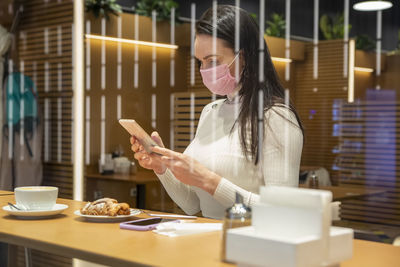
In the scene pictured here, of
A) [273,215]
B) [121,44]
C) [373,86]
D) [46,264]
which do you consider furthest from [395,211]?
[46,264]

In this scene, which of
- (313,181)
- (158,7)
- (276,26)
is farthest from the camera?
(158,7)

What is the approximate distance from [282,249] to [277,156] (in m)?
1.03

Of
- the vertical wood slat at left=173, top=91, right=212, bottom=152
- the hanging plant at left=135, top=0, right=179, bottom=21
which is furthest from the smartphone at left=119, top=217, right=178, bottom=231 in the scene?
the hanging plant at left=135, top=0, right=179, bottom=21

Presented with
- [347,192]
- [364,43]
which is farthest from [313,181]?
[364,43]

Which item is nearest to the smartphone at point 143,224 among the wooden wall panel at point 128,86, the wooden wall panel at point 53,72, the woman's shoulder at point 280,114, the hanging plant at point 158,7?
the woman's shoulder at point 280,114

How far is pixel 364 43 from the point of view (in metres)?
3.23

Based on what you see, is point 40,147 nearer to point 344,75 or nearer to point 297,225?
point 344,75

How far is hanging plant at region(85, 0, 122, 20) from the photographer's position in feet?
15.8

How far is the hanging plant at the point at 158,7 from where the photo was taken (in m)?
4.45

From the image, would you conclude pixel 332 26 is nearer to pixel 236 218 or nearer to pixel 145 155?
pixel 145 155

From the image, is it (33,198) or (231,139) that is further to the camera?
(231,139)

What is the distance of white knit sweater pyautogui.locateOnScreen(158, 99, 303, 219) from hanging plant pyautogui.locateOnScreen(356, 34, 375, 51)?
114 cm

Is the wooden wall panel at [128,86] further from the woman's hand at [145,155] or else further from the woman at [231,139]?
the woman's hand at [145,155]

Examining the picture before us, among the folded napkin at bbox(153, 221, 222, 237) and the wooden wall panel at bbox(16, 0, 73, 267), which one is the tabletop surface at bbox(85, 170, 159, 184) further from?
the folded napkin at bbox(153, 221, 222, 237)
